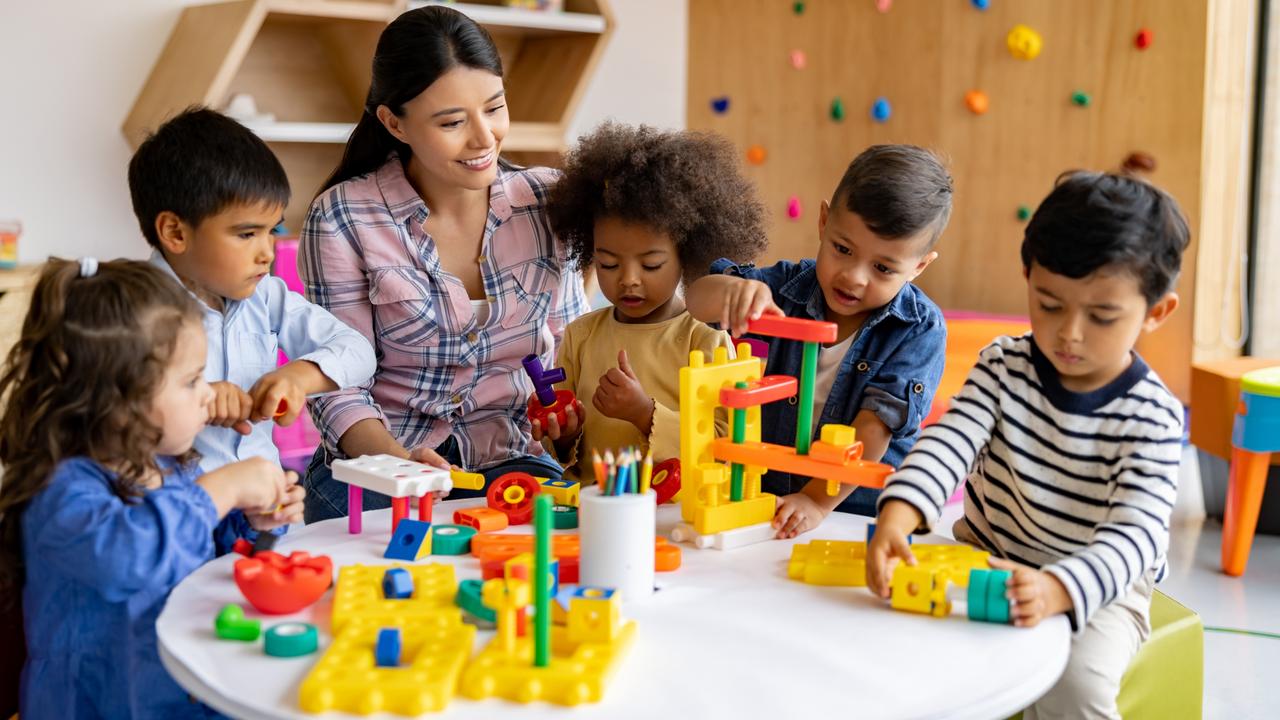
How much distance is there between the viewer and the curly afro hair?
182cm

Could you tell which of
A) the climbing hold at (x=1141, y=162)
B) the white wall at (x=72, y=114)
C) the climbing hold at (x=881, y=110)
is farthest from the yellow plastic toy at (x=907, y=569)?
the climbing hold at (x=881, y=110)

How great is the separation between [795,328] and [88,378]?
2.45ft

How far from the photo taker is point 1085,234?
1269 millimetres

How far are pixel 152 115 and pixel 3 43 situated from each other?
1.28 ft

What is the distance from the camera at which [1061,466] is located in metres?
1.35

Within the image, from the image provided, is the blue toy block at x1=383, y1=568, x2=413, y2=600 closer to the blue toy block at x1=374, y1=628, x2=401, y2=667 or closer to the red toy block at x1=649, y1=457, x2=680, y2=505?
the blue toy block at x1=374, y1=628, x2=401, y2=667

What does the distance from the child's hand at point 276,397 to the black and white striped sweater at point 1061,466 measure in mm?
697

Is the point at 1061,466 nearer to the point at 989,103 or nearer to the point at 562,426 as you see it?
the point at 562,426

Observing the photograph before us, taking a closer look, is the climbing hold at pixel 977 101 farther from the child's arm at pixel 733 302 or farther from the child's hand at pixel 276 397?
the child's hand at pixel 276 397

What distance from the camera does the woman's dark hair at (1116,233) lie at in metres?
1.26

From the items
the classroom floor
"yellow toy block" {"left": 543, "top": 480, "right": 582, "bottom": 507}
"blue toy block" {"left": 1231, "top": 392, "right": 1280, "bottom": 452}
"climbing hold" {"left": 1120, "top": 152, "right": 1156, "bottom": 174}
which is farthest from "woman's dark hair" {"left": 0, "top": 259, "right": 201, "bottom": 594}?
"climbing hold" {"left": 1120, "top": 152, "right": 1156, "bottom": 174}

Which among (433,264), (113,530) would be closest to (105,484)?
(113,530)

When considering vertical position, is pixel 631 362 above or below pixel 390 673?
above

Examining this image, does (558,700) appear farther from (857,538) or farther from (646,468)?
(857,538)
